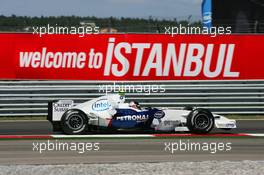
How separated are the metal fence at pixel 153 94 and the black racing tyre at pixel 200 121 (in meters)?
4.79

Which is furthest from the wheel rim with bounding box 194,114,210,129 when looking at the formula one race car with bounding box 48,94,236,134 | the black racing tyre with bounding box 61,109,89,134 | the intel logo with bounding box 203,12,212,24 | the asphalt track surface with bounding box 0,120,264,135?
the intel logo with bounding box 203,12,212,24

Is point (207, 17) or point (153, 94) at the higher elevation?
point (207, 17)

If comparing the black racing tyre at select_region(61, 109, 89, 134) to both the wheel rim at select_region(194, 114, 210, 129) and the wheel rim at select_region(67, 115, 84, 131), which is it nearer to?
the wheel rim at select_region(67, 115, 84, 131)

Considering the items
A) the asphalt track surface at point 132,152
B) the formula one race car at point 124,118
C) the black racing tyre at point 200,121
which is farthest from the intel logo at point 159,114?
the asphalt track surface at point 132,152

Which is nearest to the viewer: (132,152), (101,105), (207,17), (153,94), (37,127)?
(132,152)

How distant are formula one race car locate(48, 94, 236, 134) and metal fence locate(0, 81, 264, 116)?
460 centimetres

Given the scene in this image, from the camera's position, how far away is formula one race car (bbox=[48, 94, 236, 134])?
44.8ft

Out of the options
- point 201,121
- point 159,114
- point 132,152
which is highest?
point 159,114

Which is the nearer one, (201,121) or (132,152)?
(132,152)

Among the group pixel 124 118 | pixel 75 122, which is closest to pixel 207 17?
pixel 124 118

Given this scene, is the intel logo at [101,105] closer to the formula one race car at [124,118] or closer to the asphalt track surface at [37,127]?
the formula one race car at [124,118]

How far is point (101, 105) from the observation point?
13.7 metres

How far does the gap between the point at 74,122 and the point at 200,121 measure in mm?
2545

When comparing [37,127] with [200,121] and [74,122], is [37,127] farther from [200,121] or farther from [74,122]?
[200,121]
